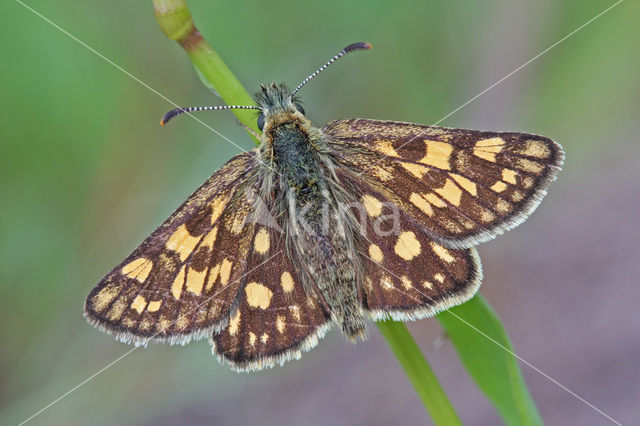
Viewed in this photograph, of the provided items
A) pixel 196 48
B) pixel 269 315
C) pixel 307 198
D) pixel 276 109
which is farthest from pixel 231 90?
pixel 269 315

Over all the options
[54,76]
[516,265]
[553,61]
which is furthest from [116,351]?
[553,61]

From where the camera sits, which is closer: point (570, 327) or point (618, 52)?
point (570, 327)

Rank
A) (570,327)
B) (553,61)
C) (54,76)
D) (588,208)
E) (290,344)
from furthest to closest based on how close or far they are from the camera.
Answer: (553,61) → (588,208) → (54,76) → (570,327) → (290,344)

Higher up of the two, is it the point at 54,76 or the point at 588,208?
the point at 54,76

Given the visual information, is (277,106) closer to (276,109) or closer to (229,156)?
(276,109)

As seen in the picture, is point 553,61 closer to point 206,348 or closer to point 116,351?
point 206,348

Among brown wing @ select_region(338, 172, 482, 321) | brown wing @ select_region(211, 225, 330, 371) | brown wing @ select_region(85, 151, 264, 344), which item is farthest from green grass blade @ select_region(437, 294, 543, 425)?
brown wing @ select_region(85, 151, 264, 344)

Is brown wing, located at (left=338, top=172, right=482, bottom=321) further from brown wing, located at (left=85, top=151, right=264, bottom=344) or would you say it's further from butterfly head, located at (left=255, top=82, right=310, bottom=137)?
brown wing, located at (left=85, top=151, right=264, bottom=344)
